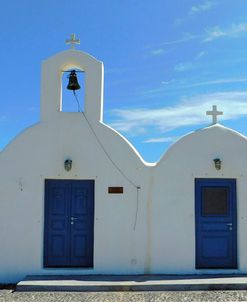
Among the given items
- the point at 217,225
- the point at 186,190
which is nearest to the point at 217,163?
the point at 186,190

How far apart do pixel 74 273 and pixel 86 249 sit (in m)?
0.60

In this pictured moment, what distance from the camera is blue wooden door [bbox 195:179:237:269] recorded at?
10.5 metres

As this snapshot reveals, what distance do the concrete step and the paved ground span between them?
6.5 inches

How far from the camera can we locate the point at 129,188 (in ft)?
34.2

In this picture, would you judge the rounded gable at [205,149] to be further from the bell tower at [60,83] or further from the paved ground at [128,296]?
the paved ground at [128,296]

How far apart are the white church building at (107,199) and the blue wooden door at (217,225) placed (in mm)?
22

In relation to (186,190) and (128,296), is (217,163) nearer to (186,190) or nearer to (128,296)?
(186,190)

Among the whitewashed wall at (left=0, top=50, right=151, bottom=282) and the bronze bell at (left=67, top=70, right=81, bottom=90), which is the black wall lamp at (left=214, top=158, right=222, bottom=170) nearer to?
the whitewashed wall at (left=0, top=50, right=151, bottom=282)

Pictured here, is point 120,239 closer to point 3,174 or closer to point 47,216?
point 47,216

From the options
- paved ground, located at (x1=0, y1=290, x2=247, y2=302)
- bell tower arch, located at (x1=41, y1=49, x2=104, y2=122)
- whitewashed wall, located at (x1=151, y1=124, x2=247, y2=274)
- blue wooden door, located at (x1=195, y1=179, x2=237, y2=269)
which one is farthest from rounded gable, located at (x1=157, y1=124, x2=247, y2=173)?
paved ground, located at (x1=0, y1=290, x2=247, y2=302)

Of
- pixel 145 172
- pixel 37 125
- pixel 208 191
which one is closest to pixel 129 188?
pixel 145 172

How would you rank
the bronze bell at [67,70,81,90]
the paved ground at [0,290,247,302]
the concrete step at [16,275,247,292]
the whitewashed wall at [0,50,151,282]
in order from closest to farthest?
the paved ground at [0,290,247,302] < the concrete step at [16,275,247,292] < the whitewashed wall at [0,50,151,282] < the bronze bell at [67,70,81,90]

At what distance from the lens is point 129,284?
934 centimetres

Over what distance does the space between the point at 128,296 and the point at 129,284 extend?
0.46m
